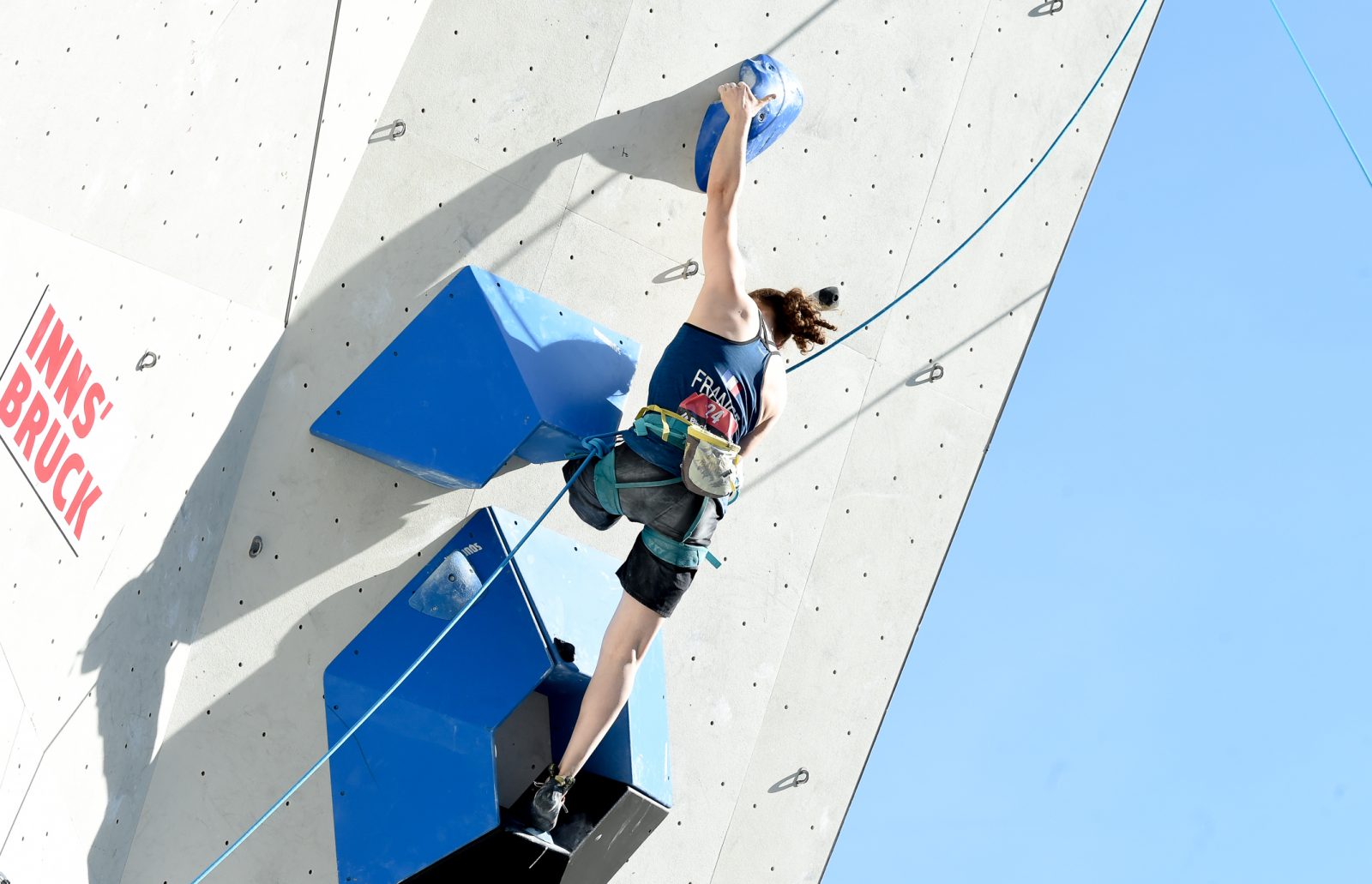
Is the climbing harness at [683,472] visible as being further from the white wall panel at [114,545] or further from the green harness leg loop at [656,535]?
the white wall panel at [114,545]

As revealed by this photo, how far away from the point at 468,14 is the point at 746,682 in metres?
1.91

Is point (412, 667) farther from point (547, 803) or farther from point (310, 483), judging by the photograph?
point (310, 483)

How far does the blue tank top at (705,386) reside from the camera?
113 inches

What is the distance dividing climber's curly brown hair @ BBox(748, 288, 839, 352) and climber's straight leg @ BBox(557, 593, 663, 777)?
0.72 metres

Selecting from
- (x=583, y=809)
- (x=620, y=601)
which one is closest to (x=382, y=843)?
(x=583, y=809)

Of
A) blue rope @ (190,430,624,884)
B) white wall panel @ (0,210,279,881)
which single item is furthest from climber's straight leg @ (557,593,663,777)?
white wall panel @ (0,210,279,881)

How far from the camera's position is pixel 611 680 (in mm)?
2936

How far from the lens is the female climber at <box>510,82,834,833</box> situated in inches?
113

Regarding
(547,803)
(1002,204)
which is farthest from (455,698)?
(1002,204)

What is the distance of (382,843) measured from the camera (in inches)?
118

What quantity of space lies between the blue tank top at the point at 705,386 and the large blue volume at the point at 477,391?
189 millimetres

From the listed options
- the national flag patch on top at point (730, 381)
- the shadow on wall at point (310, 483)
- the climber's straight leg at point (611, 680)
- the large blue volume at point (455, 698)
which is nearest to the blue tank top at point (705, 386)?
the national flag patch on top at point (730, 381)

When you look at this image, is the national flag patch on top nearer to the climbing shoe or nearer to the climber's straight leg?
the climber's straight leg

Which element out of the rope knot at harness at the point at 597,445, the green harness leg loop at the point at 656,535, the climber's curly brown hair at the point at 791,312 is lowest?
the green harness leg loop at the point at 656,535
